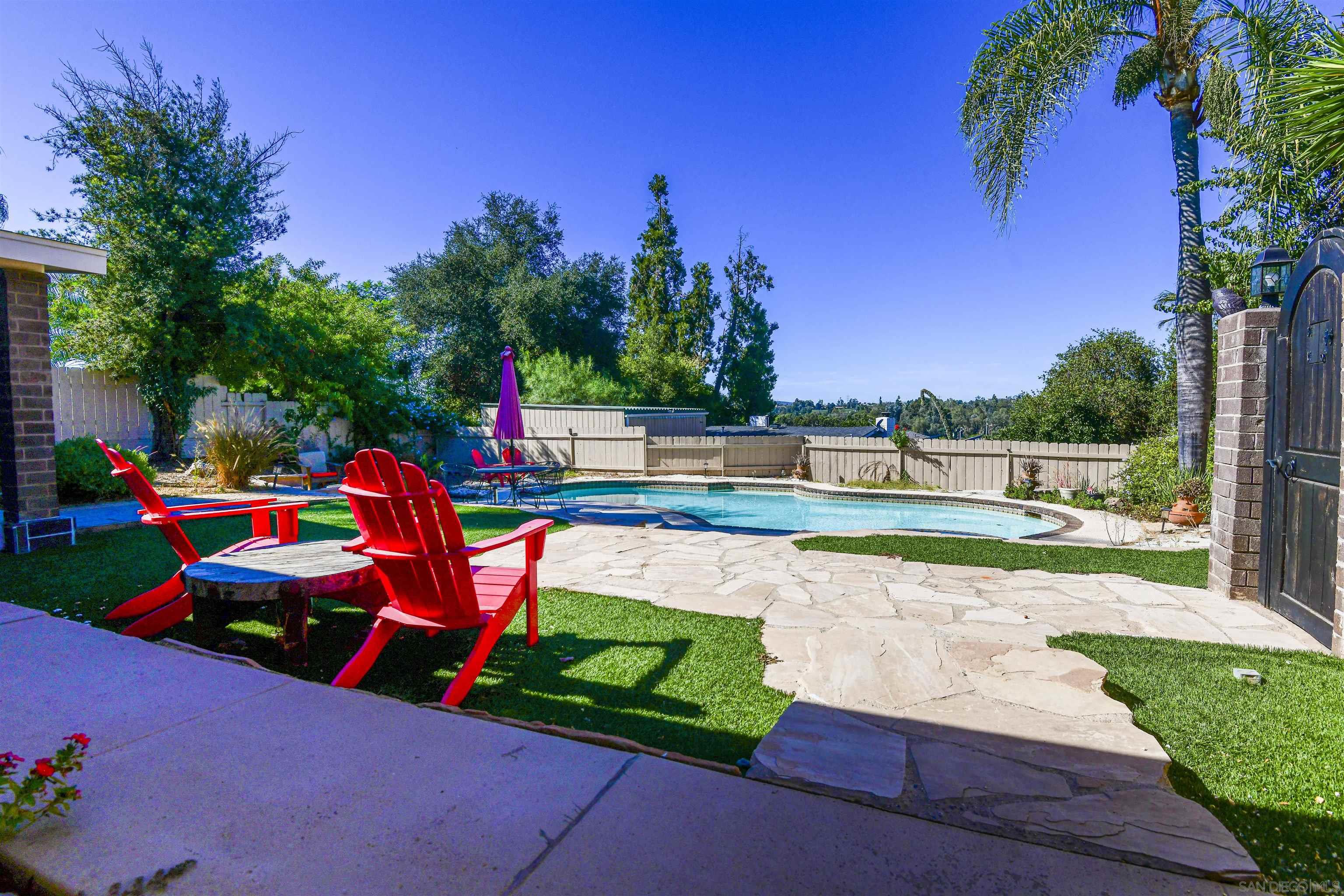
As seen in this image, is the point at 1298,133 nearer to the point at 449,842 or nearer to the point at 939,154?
the point at 449,842

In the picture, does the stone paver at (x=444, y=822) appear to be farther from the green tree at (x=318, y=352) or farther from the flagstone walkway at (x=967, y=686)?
the green tree at (x=318, y=352)

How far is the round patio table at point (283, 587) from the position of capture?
2.53 meters

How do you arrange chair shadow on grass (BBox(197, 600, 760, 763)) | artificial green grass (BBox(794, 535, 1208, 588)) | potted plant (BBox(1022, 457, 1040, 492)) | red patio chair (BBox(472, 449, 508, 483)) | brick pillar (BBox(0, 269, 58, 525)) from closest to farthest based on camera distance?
chair shadow on grass (BBox(197, 600, 760, 763)) < artificial green grass (BBox(794, 535, 1208, 588)) < brick pillar (BBox(0, 269, 58, 525)) < red patio chair (BBox(472, 449, 508, 483)) < potted plant (BBox(1022, 457, 1040, 492))

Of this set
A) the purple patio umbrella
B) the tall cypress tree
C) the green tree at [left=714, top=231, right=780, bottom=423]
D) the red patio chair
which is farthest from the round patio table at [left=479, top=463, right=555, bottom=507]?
the green tree at [left=714, top=231, right=780, bottom=423]

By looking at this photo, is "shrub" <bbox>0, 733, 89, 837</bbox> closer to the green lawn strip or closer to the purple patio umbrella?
the green lawn strip

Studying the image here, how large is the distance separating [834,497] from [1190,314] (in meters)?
5.96

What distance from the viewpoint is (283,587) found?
2531 mm

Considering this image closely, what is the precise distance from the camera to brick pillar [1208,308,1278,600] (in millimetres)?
3746

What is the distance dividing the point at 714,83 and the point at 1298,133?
17.6 m

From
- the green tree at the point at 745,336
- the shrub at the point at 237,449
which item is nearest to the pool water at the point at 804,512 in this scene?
the shrub at the point at 237,449

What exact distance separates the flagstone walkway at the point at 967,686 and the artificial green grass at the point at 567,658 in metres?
0.18

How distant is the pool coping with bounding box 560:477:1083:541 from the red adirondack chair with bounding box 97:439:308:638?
12.9ft

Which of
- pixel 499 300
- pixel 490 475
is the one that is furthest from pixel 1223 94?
pixel 499 300

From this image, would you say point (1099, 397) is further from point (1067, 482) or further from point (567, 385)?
point (567, 385)
